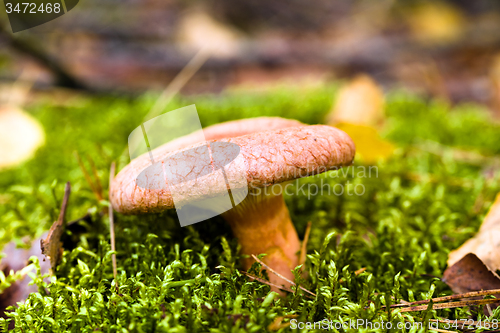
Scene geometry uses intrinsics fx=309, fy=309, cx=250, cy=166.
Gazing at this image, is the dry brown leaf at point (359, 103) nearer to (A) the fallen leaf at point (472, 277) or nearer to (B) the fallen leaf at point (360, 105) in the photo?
(B) the fallen leaf at point (360, 105)

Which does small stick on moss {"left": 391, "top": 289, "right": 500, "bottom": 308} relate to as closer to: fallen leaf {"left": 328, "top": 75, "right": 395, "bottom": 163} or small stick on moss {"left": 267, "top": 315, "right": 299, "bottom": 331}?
small stick on moss {"left": 267, "top": 315, "right": 299, "bottom": 331}

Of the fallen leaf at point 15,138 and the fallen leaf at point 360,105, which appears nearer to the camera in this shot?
the fallen leaf at point 15,138

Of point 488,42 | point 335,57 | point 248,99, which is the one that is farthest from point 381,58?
point 248,99

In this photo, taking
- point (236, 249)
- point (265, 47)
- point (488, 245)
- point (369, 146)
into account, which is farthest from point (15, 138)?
point (265, 47)

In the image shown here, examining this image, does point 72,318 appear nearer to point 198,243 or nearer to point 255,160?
point 198,243

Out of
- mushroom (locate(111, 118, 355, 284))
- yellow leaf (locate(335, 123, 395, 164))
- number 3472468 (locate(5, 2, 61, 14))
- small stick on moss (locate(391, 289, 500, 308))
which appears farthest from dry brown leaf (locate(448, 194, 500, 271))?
number 3472468 (locate(5, 2, 61, 14))

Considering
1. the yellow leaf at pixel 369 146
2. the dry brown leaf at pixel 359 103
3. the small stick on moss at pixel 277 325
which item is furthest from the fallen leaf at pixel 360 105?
the small stick on moss at pixel 277 325

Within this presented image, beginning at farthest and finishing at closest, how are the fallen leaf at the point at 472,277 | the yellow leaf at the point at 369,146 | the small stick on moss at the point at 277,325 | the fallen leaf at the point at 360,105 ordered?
the fallen leaf at the point at 360,105, the yellow leaf at the point at 369,146, the fallen leaf at the point at 472,277, the small stick on moss at the point at 277,325
